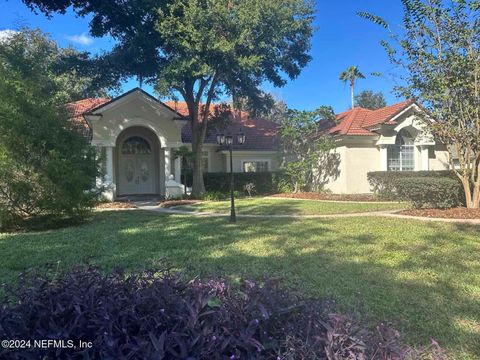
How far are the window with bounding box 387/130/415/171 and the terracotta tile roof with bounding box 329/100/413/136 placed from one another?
5.05 feet

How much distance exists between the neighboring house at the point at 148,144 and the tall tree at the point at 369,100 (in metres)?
31.7

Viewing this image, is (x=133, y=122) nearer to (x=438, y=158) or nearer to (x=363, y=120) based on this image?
(x=363, y=120)

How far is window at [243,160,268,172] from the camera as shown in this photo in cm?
2605

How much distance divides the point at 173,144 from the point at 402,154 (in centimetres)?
1302

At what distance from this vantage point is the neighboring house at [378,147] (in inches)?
840

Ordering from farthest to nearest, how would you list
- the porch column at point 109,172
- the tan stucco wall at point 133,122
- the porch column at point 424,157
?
the porch column at point 424,157 < the tan stucco wall at point 133,122 < the porch column at point 109,172

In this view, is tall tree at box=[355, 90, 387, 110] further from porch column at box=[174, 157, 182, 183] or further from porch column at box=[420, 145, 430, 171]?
porch column at box=[174, 157, 182, 183]

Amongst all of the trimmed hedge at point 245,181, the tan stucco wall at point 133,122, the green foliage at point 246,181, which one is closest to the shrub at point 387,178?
the green foliage at point 246,181

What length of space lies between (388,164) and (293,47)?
8.41m

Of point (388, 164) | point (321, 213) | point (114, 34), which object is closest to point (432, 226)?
point (321, 213)

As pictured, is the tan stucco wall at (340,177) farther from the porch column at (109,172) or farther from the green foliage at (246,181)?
the porch column at (109,172)

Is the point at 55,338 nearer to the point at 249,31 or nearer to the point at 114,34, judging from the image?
the point at 249,31

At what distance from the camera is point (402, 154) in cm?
2258

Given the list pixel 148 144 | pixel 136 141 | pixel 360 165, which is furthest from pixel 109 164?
pixel 360 165
